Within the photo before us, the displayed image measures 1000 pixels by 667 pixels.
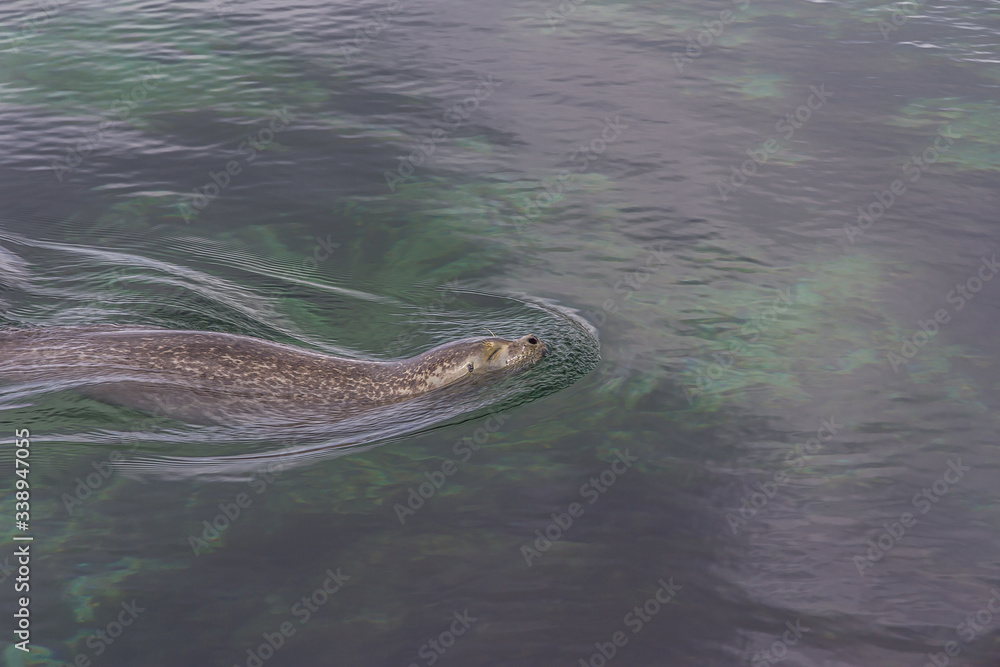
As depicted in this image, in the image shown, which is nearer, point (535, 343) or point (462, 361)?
point (462, 361)

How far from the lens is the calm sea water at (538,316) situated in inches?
267

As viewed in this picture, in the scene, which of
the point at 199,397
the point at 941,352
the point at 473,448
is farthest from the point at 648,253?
the point at 199,397

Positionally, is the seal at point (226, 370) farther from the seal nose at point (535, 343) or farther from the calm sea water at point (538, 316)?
the calm sea water at point (538, 316)

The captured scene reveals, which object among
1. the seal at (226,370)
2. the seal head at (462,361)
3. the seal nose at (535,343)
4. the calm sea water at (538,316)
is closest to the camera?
the calm sea water at (538,316)

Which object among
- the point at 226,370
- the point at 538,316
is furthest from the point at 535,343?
the point at 226,370

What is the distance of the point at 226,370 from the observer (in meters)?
8.78

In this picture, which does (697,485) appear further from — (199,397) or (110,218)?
(110,218)

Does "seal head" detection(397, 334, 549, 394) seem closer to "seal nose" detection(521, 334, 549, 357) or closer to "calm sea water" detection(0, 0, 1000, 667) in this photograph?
"seal nose" detection(521, 334, 549, 357)

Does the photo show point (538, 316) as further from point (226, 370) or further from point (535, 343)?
point (226, 370)

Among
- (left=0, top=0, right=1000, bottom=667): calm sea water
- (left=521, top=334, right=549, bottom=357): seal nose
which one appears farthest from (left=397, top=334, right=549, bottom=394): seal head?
(left=0, top=0, right=1000, bottom=667): calm sea water

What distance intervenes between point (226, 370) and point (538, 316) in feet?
10.6

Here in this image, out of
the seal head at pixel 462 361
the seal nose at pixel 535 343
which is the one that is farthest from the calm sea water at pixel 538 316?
the seal head at pixel 462 361

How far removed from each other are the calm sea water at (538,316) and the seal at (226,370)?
0.23 metres

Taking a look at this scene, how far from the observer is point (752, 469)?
8.07m
